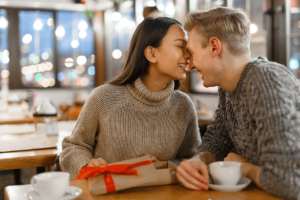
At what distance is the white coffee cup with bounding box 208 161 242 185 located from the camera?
911 mm

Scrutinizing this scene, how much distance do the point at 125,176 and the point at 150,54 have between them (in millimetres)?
761

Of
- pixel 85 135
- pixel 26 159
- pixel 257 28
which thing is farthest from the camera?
pixel 257 28

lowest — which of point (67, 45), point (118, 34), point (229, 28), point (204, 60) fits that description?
point (204, 60)

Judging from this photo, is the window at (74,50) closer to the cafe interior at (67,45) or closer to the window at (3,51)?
the cafe interior at (67,45)

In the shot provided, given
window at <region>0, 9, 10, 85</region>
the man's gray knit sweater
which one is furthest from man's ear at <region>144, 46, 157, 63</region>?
window at <region>0, 9, 10, 85</region>

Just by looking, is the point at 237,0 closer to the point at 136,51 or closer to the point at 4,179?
the point at 136,51

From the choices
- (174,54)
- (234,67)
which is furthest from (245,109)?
(174,54)

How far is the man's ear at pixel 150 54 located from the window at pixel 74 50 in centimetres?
671

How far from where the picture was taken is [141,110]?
4.90ft

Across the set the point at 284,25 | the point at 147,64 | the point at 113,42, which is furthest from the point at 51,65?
the point at 147,64

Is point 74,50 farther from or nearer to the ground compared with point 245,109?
farther from the ground

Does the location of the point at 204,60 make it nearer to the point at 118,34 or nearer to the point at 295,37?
the point at 295,37

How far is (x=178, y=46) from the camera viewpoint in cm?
150

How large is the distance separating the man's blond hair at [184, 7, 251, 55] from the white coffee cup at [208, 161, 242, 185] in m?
0.42
